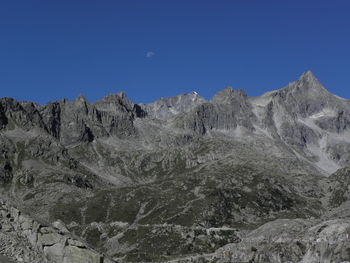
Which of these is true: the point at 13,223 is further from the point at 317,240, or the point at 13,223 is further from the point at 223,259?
the point at 223,259

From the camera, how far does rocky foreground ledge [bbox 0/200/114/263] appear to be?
31914mm

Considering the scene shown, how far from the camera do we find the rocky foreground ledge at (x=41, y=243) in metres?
31.9

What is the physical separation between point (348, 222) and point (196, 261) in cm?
4871

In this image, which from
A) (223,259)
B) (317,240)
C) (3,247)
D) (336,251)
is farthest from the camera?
(223,259)

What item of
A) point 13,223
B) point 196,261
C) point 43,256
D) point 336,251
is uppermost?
point 196,261

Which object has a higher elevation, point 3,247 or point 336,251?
point 336,251

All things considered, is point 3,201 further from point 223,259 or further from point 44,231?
point 223,259

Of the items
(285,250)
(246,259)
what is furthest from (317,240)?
(246,259)

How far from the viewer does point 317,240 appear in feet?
387

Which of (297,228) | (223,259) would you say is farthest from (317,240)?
(297,228)

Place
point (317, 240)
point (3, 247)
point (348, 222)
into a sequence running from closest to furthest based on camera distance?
1. point (3, 247)
2. point (317, 240)
3. point (348, 222)

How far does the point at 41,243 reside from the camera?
32531 millimetres

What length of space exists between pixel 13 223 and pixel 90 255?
5.20m

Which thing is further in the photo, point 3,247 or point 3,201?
point 3,201
